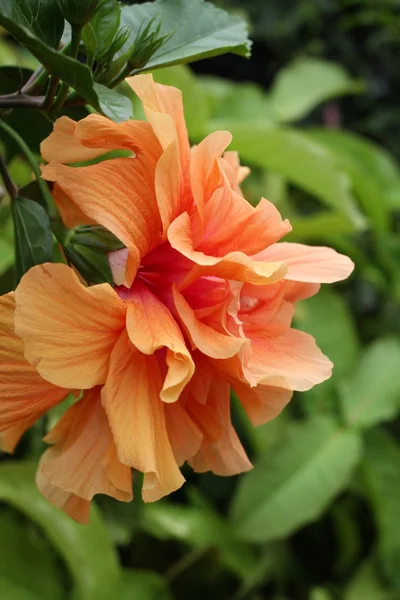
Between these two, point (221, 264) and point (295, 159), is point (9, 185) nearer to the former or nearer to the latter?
point (221, 264)

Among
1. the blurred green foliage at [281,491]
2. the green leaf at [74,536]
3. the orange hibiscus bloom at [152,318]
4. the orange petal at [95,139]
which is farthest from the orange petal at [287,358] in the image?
the green leaf at [74,536]

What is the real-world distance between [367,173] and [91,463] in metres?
1.19

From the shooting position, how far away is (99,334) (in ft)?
1.02

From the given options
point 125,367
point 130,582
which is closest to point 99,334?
point 125,367

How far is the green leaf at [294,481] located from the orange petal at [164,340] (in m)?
0.67

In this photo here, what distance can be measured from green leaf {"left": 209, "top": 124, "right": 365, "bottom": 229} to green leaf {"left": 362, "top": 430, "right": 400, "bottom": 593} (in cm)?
38

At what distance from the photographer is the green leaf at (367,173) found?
1308mm

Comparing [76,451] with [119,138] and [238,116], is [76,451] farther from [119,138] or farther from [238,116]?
[238,116]

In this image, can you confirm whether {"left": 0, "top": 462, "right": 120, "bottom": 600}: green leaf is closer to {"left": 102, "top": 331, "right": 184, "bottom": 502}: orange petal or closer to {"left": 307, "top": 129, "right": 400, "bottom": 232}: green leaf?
{"left": 102, "top": 331, "right": 184, "bottom": 502}: orange petal

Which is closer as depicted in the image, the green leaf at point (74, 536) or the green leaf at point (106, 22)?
the green leaf at point (106, 22)

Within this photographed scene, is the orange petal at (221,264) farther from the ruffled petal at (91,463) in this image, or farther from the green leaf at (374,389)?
the green leaf at (374,389)

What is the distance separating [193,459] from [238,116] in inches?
40.0

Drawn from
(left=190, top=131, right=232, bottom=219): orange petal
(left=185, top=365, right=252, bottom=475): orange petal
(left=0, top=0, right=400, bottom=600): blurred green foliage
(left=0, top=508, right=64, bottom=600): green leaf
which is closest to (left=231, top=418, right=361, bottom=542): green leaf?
(left=0, top=0, right=400, bottom=600): blurred green foliage

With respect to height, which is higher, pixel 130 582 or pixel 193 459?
pixel 193 459
